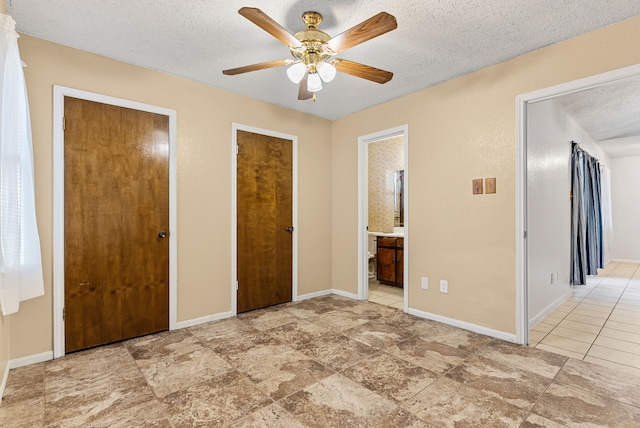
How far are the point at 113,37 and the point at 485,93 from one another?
317 cm

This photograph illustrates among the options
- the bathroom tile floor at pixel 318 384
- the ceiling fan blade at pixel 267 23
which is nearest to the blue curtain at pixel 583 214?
the bathroom tile floor at pixel 318 384

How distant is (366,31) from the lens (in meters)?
1.73

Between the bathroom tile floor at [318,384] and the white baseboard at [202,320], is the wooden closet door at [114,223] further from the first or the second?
the bathroom tile floor at [318,384]

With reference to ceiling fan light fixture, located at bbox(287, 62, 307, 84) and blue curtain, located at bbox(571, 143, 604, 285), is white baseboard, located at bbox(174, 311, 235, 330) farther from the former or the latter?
blue curtain, located at bbox(571, 143, 604, 285)

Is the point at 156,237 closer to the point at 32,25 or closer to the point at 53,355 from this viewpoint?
the point at 53,355

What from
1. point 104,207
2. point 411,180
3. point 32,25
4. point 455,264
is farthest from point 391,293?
point 32,25

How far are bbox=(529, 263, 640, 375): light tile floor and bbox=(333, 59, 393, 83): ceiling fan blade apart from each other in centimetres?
256

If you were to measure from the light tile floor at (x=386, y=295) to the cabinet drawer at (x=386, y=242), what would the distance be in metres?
0.67

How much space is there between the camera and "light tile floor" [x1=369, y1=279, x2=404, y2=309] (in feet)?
12.9

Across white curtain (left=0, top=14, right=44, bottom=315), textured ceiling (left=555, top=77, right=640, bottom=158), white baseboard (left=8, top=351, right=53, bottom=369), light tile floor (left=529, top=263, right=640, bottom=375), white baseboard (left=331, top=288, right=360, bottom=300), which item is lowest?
light tile floor (left=529, top=263, right=640, bottom=375)

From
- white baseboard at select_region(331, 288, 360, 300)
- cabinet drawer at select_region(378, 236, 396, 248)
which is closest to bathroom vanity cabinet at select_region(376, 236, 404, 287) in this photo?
cabinet drawer at select_region(378, 236, 396, 248)

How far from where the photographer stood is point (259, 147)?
12.0 feet

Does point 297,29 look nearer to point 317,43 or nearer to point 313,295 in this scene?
point 317,43

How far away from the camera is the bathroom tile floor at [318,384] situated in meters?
1.68
